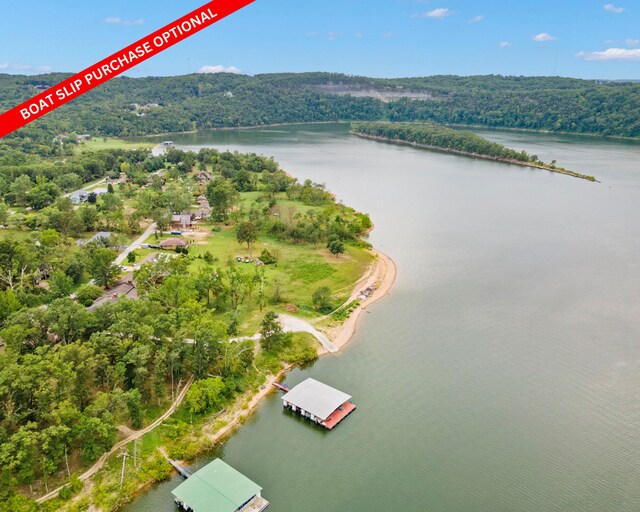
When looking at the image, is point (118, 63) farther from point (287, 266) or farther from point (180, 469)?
point (287, 266)

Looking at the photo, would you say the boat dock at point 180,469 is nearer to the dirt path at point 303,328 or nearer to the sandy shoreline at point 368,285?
the sandy shoreline at point 368,285

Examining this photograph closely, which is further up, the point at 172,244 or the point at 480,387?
the point at 172,244

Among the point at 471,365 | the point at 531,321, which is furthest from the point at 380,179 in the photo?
the point at 471,365

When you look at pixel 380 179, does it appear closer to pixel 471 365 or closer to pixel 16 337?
pixel 471 365

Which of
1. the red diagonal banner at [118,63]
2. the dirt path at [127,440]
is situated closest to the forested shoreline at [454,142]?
the dirt path at [127,440]

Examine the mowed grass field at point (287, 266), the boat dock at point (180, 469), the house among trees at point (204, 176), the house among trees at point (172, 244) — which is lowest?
the boat dock at point (180, 469)

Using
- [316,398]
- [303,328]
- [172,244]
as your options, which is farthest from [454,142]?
[316,398]

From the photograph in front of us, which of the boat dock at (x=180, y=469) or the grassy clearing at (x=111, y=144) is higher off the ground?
the grassy clearing at (x=111, y=144)

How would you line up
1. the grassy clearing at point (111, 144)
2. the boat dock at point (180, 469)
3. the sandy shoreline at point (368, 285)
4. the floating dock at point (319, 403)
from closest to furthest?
1. the boat dock at point (180, 469)
2. the floating dock at point (319, 403)
3. the sandy shoreline at point (368, 285)
4. the grassy clearing at point (111, 144)
